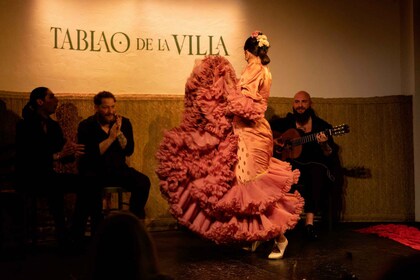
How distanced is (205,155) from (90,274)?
10.5ft

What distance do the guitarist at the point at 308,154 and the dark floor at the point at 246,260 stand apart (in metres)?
0.47

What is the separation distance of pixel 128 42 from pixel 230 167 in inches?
100

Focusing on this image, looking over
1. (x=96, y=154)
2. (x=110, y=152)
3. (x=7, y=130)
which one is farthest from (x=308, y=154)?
(x=7, y=130)

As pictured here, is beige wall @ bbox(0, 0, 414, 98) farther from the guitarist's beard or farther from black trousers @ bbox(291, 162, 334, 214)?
black trousers @ bbox(291, 162, 334, 214)

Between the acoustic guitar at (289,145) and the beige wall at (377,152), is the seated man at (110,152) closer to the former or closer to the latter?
the acoustic guitar at (289,145)

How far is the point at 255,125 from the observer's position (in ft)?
16.8

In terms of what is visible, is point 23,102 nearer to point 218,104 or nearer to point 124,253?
point 218,104

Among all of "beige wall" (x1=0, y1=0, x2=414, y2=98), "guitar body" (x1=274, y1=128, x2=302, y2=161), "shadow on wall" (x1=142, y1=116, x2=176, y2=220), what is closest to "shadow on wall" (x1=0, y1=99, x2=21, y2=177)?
"beige wall" (x1=0, y1=0, x2=414, y2=98)

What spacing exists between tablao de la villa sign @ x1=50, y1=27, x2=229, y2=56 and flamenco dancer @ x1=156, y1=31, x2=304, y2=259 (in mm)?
1869

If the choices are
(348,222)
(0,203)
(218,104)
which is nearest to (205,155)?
(218,104)

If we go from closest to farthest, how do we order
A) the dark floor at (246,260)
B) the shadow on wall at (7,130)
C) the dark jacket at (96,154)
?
the dark floor at (246,260) < the dark jacket at (96,154) < the shadow on wall at (7,130)

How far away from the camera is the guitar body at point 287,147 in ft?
21.3

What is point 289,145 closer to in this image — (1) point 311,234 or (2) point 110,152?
(1) point 311,234

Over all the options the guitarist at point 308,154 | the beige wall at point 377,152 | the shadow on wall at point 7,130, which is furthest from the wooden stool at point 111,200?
the beige wall at point 377,152
